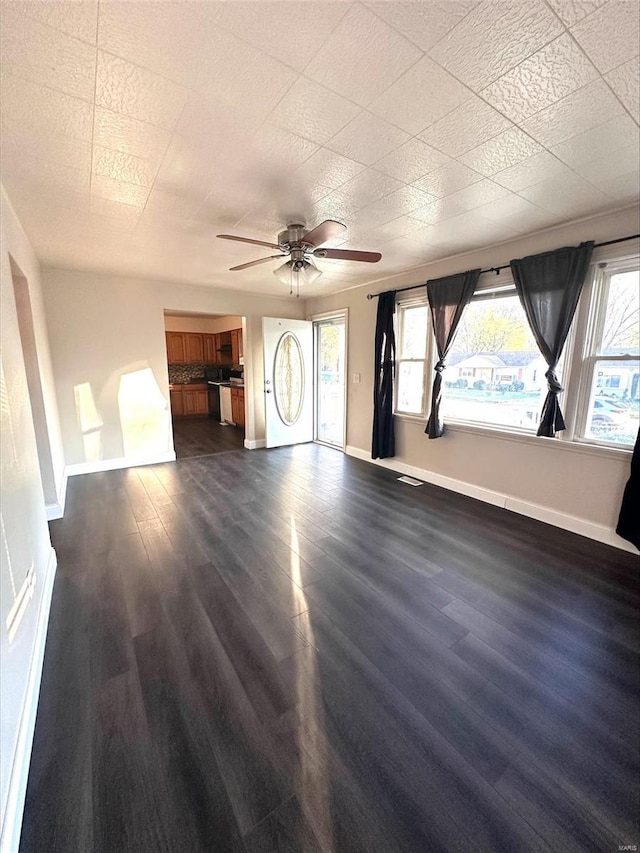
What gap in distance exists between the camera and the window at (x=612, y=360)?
256 centimetres

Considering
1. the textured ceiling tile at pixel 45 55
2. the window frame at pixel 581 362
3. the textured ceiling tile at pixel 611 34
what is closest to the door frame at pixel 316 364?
the window frame at pixel 581 362

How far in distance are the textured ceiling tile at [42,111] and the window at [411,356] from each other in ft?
11.1

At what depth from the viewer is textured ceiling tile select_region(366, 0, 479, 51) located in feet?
3.54

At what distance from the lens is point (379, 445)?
4.57m

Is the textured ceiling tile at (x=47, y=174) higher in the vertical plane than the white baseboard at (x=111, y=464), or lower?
higher

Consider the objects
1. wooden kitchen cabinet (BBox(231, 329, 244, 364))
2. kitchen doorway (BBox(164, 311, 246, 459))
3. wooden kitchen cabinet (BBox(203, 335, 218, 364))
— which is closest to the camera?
wooden kitchen cabinet (BBox(231, 329, 244, 364))

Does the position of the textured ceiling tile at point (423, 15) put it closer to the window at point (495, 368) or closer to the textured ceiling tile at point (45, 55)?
the textured ceiling tile at point (45, 55)

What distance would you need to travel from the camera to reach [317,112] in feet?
5.03

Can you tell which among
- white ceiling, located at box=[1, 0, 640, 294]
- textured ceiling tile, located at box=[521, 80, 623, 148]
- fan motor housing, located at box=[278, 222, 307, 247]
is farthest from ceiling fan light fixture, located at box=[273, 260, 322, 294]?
textured ceiling tile, located at box=[521, 80, 623, 148]

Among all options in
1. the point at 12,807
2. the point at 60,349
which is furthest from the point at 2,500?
the point at 60,349

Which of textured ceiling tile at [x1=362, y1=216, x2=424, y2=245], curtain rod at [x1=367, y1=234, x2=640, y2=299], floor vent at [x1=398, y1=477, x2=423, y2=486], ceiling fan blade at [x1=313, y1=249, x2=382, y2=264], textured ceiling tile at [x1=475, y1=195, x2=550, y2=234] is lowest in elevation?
floor vent at [x1=398, y1=477, x2=423, y2=486]

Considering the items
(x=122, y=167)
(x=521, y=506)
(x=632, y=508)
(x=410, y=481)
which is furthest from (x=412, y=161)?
(x=410, y=481)

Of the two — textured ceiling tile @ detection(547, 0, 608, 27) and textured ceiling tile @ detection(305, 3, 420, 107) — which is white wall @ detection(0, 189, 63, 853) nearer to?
textured ceiling tile @ detection(305, 3, 420, 107)

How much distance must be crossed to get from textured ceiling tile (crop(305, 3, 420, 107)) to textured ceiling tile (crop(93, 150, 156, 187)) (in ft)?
3.75
